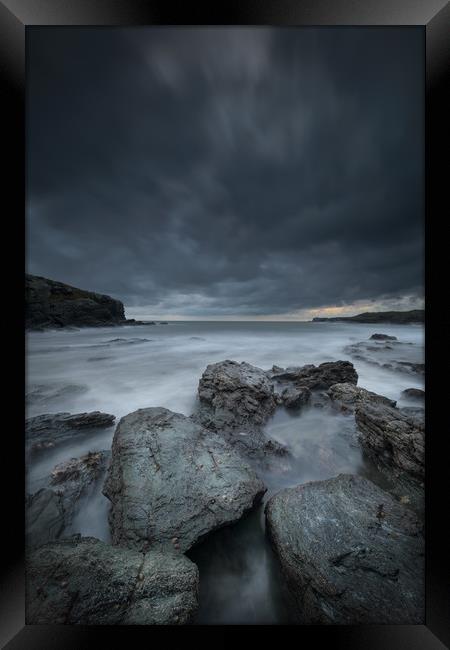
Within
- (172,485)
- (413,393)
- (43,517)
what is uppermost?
(413,393)

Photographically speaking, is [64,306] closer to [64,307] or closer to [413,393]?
[64,307]

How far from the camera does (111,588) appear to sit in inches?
60.8

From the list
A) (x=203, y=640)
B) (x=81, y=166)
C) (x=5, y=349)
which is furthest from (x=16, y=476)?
(x=81, y=166)

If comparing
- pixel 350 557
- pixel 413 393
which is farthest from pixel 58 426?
pixel 413 393

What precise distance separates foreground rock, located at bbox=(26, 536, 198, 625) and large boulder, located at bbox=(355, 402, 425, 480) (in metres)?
2.25

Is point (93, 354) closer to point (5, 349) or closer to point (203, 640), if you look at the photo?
point (5, 349)

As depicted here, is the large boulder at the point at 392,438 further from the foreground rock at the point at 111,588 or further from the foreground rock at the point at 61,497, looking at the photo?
the foreground rock at the point at 61,497

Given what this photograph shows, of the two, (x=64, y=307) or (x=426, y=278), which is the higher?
(x=426, y=278)

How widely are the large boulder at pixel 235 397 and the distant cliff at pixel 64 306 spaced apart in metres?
2.34

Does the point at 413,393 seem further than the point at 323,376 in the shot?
No

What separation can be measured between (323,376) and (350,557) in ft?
9.82

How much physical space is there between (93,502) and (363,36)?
5.63 meters

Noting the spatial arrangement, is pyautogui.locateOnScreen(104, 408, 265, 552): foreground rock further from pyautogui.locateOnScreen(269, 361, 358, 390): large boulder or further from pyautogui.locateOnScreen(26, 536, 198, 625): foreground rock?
pyautogui.locateOnScreen(269, 361, 358, 390): large boulder

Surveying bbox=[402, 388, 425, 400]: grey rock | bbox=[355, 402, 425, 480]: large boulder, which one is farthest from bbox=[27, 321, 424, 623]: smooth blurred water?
bbox=[355, 402, 425, 480]: large boulder
